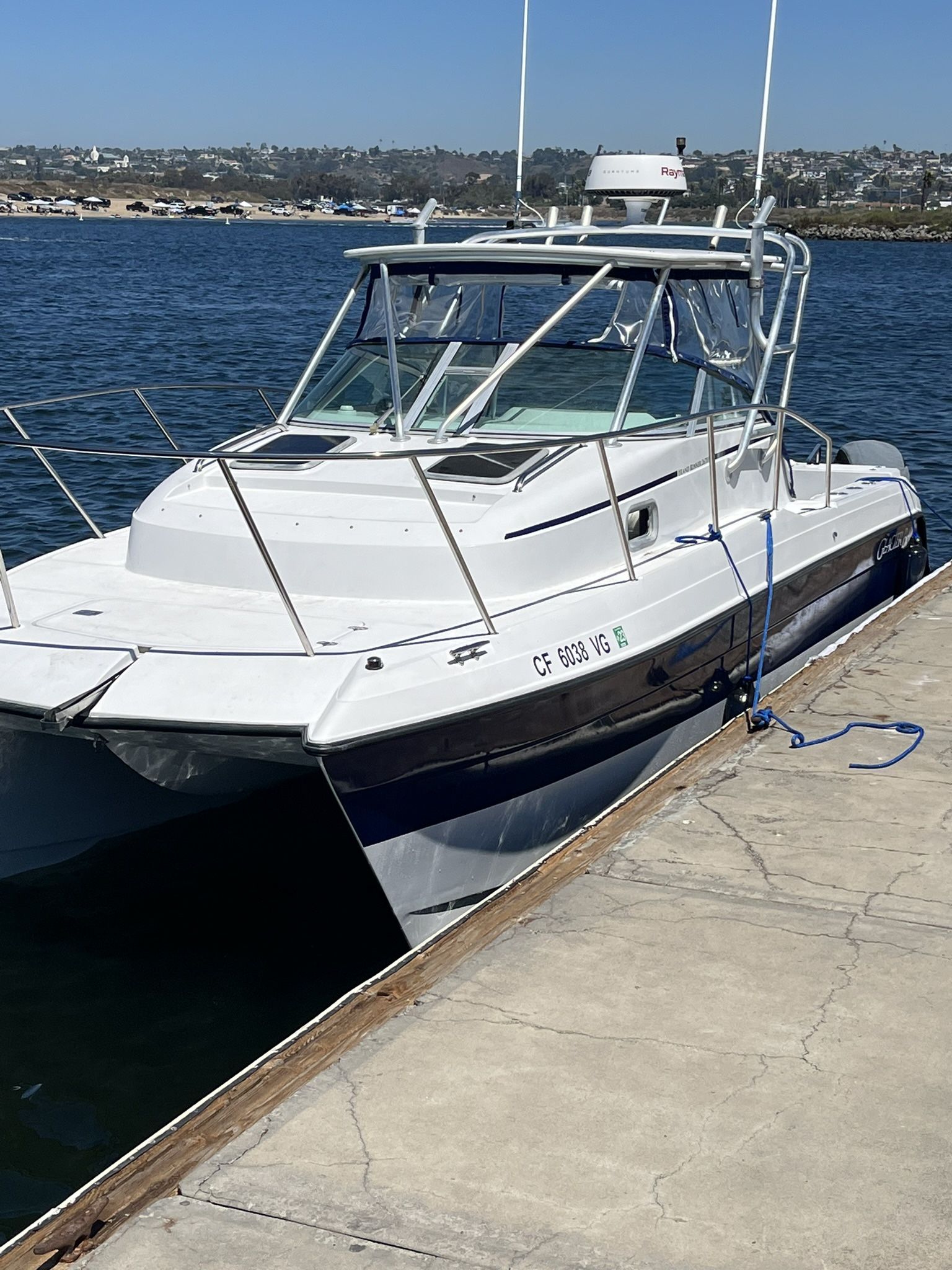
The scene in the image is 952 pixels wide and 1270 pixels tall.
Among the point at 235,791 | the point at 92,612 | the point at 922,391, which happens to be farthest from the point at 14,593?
the point at 922,391

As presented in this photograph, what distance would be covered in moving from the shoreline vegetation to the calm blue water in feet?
91.1

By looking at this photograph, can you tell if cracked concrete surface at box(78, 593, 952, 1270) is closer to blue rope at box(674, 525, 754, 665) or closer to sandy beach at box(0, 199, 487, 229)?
blue rope at box(674, 525, 754, 665)

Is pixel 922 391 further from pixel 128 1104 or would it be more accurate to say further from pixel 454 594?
pixel 128 1104

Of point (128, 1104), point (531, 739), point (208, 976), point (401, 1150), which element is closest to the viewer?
point (401, 1150)

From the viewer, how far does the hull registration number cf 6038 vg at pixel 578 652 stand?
4926 millimetres

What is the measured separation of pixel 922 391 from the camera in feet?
65.1

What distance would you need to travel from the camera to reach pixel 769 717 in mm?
5930

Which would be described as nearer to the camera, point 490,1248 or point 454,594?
point 490,1248

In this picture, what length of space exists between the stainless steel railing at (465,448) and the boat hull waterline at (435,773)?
0.44m

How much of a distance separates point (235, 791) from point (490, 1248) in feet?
8.57

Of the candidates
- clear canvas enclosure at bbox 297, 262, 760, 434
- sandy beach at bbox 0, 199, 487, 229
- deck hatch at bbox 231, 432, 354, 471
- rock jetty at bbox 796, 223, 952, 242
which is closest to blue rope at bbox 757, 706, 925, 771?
clear canvas enclosure at bbox 297, 262, 760, 434

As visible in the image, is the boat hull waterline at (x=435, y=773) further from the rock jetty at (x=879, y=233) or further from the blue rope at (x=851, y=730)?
the rock jetty at (x=879, y=233)

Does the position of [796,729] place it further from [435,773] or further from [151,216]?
[151,216]

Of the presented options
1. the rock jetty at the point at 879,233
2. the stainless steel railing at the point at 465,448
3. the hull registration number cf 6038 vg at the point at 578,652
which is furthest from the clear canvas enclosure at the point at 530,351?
the rock jetty at the point at 879,233
